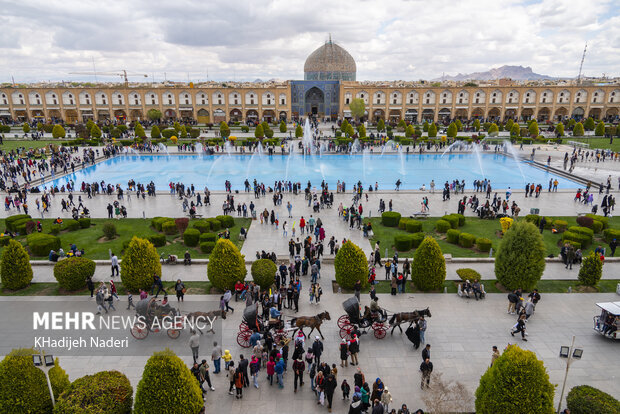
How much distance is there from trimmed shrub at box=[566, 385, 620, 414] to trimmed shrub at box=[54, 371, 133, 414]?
24.1 ft

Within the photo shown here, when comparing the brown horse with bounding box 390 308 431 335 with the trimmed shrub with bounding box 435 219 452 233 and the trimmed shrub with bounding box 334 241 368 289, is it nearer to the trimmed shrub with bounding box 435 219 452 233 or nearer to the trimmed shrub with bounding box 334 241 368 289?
the trimmed shrub with bounding box 334 241 368 289

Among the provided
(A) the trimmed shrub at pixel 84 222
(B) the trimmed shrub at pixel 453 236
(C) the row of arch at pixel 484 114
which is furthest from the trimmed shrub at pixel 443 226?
(C) the row of arch at pixel 484 114

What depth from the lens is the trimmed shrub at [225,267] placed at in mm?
11906

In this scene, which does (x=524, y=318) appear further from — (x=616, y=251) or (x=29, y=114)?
(x=29, y=114)

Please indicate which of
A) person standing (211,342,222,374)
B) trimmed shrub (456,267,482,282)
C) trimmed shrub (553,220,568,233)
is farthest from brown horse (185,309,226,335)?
trimmed shrub (553,220,568,233)

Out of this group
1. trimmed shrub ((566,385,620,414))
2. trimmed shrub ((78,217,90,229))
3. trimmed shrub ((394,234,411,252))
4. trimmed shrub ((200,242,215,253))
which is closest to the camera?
trimmed shrub ((566,385,620,414))

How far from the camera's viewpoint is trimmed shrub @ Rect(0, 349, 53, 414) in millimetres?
6324

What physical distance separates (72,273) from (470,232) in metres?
15.0

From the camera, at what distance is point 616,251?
1562 cm

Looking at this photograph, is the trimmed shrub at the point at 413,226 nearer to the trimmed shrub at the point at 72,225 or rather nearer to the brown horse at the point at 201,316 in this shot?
the brown horse at the point at 201,316

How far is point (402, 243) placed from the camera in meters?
15.8

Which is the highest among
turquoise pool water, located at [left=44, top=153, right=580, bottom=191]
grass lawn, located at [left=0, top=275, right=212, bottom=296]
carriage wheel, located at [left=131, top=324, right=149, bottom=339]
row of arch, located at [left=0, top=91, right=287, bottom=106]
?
row of arch, located at [left=0, top=91, right=287, bottom=106]

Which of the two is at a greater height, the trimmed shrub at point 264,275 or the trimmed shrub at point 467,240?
the trimmed shrub at point 264,275

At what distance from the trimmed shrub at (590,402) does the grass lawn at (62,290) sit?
30.8 feet
